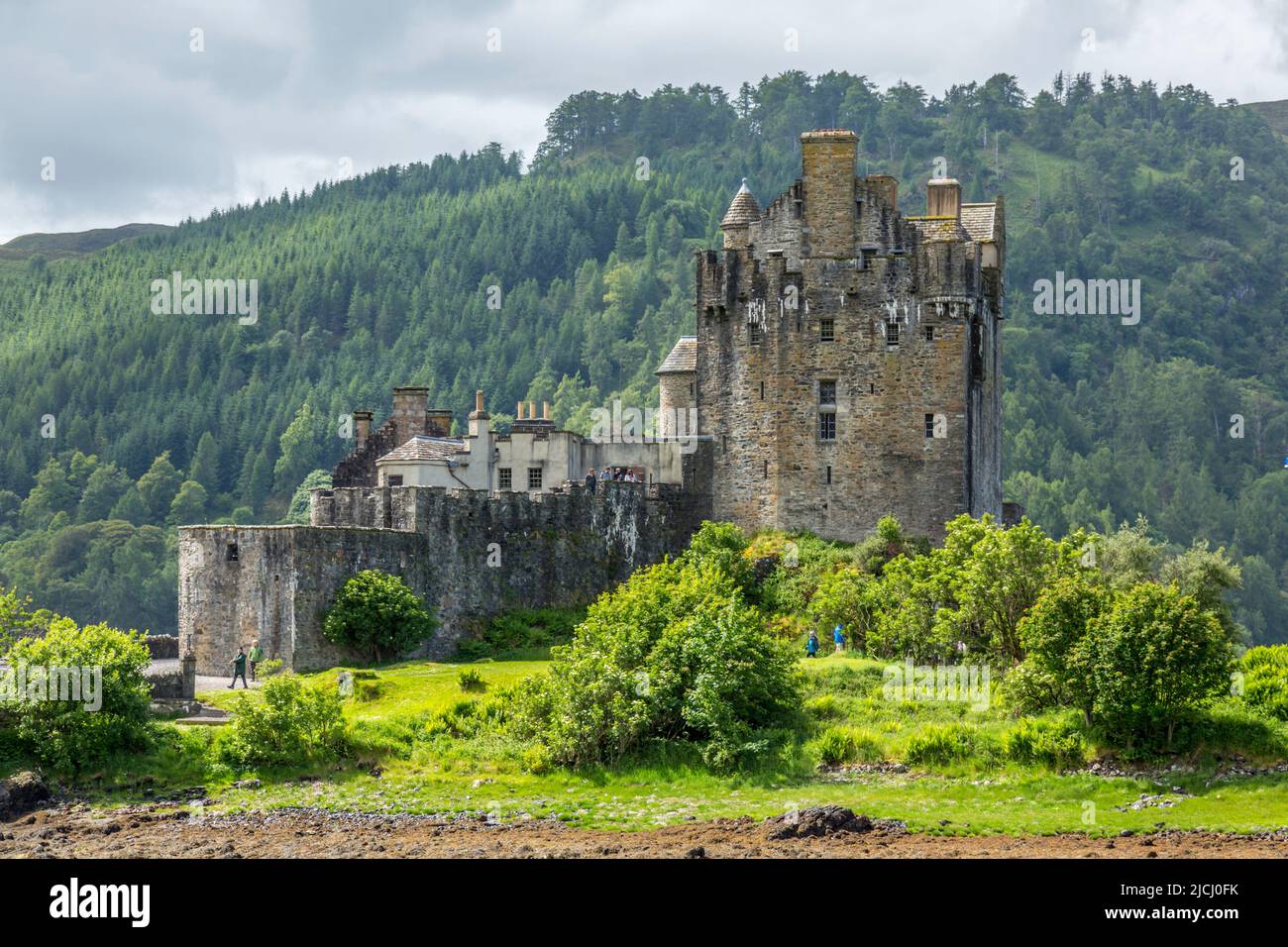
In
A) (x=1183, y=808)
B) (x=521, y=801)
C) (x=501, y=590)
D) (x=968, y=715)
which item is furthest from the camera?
(x=501, y=590)

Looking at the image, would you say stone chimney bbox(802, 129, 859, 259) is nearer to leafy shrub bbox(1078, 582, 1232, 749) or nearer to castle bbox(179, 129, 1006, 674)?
castle bbox(179, 129, 1006, 674)

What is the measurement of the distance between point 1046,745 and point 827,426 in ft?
79.3

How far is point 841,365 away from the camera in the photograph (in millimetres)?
80438

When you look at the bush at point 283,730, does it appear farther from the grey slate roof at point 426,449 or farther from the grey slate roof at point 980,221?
the grey slate roof at point 980,221

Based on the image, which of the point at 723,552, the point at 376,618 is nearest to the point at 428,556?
the point at 376,618

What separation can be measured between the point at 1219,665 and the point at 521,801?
18.7m

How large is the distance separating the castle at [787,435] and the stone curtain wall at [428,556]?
8cm

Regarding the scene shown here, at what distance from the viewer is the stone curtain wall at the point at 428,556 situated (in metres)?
74.3

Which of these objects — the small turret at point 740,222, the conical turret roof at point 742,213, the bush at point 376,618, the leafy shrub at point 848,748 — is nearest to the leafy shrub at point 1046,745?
the leafy shrub at point 848,748

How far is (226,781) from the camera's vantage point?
5966cm

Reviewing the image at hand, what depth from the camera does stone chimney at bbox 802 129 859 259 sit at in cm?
8112
